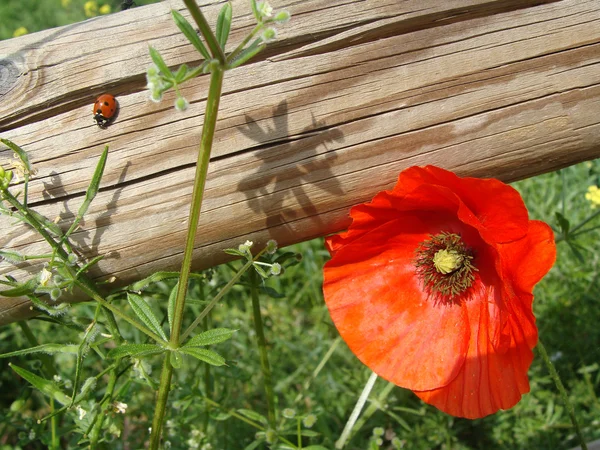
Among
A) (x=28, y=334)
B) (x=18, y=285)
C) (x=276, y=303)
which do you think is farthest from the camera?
(x=276, y=303)

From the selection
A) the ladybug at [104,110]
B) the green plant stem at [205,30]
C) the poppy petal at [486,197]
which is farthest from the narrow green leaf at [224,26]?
the poppy petal at [486,197]

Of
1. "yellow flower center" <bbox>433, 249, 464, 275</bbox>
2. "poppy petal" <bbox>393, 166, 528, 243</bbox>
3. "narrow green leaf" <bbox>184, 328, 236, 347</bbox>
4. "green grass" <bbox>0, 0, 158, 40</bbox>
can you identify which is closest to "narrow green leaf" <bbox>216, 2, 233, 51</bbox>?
"poppy petal" <bbox>393, 166, 528, 243</bbox>

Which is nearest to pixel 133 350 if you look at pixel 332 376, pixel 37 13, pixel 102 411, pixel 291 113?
pixel 102 411

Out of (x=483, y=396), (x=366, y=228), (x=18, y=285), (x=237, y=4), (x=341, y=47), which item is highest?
(x=237, y=4)

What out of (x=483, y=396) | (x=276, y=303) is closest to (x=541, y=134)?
(x=483, y=396)

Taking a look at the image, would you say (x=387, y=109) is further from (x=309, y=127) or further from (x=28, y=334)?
(x=28, y=334)

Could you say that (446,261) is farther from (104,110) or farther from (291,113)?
(104,110)
